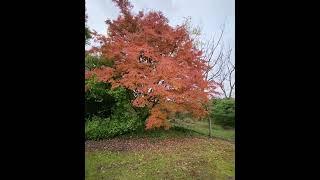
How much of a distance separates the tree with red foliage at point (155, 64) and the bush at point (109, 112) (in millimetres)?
212

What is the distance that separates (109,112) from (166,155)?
112 cm

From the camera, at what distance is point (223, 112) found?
4730 mm

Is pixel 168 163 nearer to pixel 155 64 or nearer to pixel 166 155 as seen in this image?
pixel 166 155

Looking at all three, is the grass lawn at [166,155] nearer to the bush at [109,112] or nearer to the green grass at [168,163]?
the green grass at [168,163]

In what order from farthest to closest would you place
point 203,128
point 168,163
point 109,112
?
1. point 109,112
2. point 203,128
3. point 168,163

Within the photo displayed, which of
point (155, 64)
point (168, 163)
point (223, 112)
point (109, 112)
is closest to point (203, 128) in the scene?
point (223, 112)

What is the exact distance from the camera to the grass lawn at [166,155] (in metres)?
4.08

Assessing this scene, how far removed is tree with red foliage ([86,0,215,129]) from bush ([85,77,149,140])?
212mm

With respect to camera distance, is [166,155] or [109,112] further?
[109,112]

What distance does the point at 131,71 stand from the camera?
14.0ft

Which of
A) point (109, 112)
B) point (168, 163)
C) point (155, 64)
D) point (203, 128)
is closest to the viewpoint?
point (168, 163)

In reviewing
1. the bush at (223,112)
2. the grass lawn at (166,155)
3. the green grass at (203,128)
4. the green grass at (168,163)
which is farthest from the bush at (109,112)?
the bush at (223,112)
